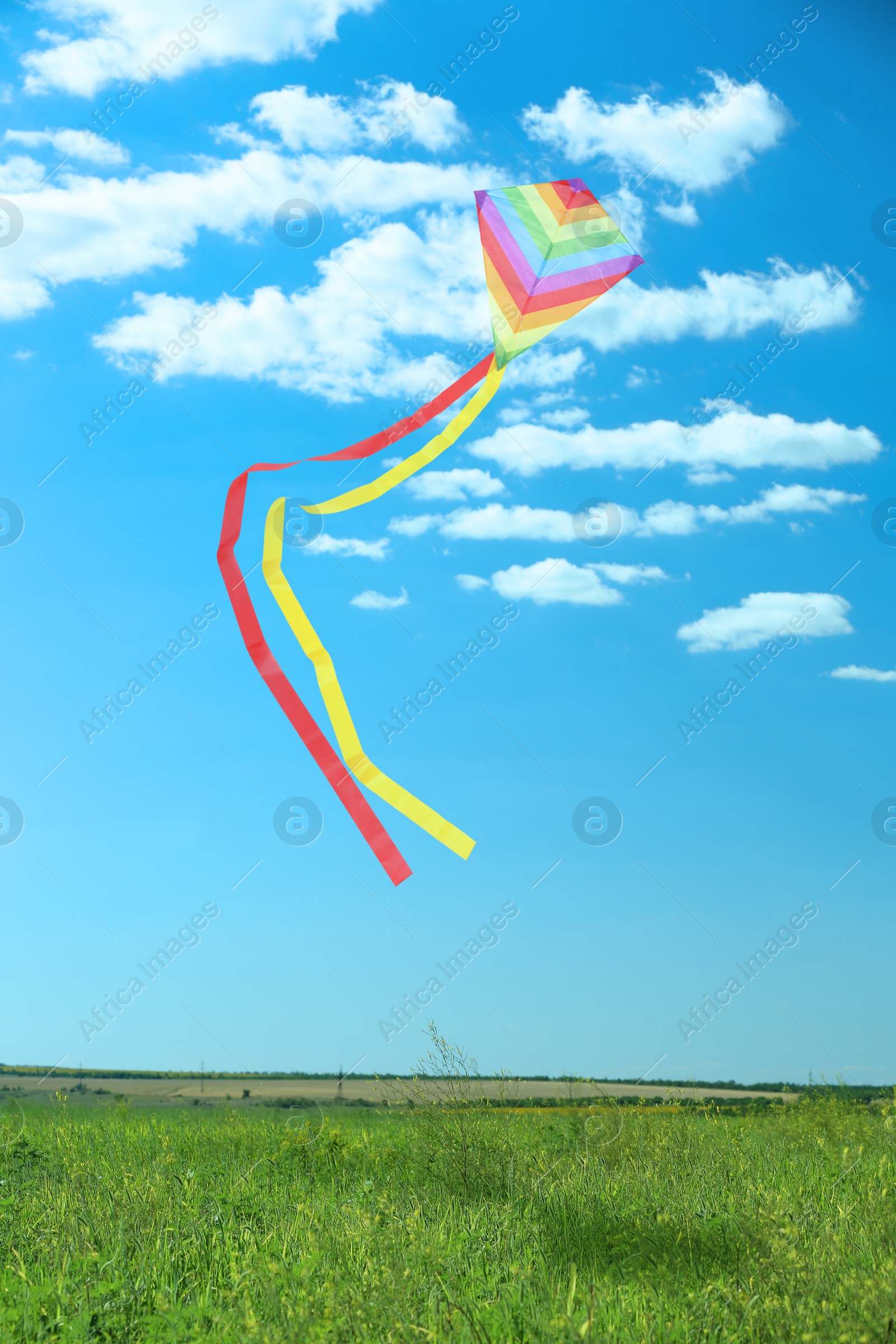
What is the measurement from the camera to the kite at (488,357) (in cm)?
1049

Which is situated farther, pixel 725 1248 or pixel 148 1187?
pixel 148 1187

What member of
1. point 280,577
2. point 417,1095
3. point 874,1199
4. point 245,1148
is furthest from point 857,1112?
point 280,577

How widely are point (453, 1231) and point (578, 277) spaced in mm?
9849

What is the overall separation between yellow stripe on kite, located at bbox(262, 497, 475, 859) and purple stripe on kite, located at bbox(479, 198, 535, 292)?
3.87m

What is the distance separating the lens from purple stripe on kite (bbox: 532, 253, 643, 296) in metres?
10.7

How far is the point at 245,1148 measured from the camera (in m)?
11.7

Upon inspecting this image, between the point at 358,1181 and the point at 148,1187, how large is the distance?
7.59ft

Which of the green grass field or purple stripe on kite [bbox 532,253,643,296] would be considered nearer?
the green grass field

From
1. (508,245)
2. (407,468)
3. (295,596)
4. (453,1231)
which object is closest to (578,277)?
(508,245)

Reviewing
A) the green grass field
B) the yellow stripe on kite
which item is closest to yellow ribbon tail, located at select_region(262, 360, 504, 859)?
the yellow stripe on kite

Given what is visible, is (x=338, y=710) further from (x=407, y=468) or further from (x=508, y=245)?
(x=508, y=245)

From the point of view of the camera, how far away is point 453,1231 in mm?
6762

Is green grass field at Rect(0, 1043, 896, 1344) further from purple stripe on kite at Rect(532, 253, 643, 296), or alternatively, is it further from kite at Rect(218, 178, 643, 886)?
purple stripe on kite at Rect(532, 253, 643, 296)

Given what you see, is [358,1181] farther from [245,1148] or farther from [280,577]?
[280,577]
